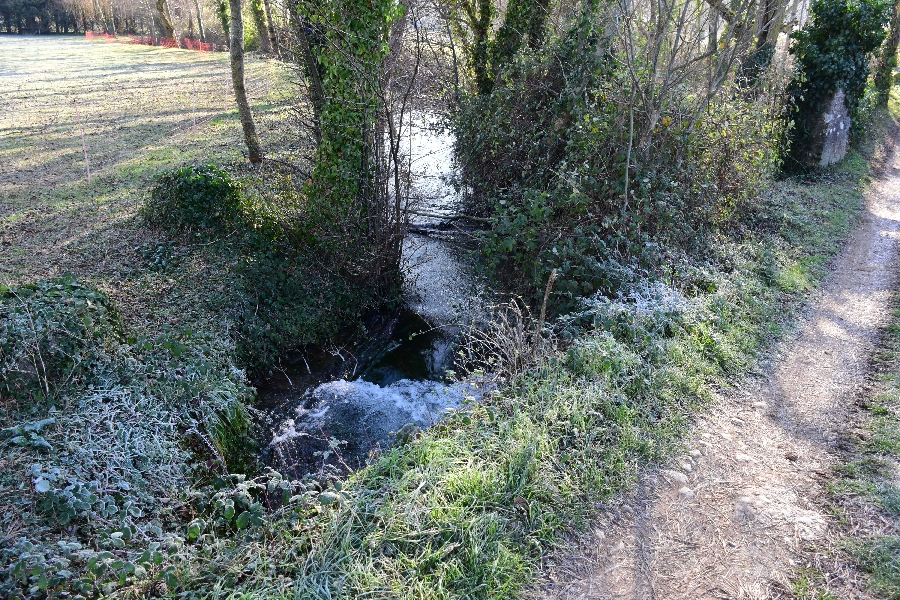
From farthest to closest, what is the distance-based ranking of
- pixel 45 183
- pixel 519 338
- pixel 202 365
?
pixel 45 183
pixel 202 365
pixel 519 338

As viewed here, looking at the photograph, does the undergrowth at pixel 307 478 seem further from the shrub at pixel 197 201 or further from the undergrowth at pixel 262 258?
the shrub at pixel 197 201

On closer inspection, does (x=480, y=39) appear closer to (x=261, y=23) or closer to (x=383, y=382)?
(x=383, y=382)

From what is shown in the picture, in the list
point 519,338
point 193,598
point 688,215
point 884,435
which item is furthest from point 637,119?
point 193,598

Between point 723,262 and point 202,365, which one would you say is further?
point 723,262

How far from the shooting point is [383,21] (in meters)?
6.86

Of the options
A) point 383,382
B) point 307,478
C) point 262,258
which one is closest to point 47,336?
point 307,478

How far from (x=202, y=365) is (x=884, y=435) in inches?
233

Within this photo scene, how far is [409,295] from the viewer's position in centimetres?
848

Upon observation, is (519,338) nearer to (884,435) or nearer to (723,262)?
(884,435)

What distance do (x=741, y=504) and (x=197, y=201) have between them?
7.09m

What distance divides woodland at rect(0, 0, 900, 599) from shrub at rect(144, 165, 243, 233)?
0.11 ft

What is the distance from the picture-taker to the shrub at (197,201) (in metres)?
7.38

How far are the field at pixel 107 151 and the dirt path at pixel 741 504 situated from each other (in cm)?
497

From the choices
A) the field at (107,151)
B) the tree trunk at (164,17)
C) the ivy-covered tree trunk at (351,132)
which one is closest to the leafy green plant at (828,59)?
the ivy-covered tree trunk at (351,132)
